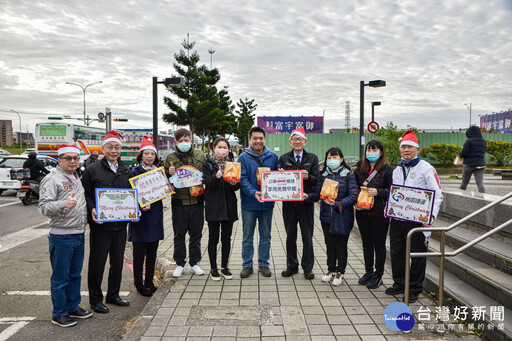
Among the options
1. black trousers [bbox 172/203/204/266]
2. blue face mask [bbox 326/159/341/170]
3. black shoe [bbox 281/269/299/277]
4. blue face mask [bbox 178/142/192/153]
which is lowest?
black shoe [bbox 281/269/299/277]

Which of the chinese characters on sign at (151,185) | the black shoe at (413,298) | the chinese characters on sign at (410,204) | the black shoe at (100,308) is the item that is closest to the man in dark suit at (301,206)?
the chinese characters on sign at (410,204)

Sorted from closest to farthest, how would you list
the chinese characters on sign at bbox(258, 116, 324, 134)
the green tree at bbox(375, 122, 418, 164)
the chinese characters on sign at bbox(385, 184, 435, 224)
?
1. the chinese characters on sign at bbox(385, 184, 435, 224)
2. the green tree at bbox(375, 122, 418, 164)
3. the chinese characters on sign at bbox(258, 116, 324, 134)

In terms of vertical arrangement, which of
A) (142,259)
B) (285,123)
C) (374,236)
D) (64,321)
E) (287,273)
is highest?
(285,123)

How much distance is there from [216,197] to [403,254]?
101 inches

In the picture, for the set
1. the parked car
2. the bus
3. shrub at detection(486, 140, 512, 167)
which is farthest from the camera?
the bus

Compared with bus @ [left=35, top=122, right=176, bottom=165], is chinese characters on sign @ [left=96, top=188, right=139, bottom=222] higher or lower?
lower

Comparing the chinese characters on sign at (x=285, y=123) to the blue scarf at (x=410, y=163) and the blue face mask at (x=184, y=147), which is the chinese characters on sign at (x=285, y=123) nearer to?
the blue face mask at (x=184, y=147)

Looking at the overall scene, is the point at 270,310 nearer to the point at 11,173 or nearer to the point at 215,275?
the point at 215,275

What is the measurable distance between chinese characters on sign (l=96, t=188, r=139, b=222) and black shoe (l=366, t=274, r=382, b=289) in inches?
125

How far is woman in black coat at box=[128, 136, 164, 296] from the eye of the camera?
477 cm

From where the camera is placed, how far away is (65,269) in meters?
3.95

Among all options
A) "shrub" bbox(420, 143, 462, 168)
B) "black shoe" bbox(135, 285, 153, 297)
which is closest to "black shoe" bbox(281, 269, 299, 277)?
"black shoe" bbox(135, 285, 153, 297)

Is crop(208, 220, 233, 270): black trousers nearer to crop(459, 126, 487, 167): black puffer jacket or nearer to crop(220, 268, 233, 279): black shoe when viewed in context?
crop(220, 268, 233, 279): black shoe

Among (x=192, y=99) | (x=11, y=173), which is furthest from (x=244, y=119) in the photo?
(x=11, y=173)
